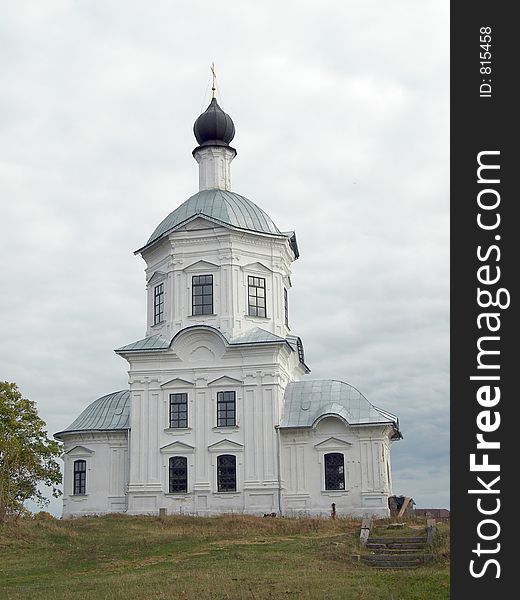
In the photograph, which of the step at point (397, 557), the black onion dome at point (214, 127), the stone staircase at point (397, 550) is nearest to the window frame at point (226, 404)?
the stone staircase at point (397, 550)

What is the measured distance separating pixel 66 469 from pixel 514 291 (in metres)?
30.8

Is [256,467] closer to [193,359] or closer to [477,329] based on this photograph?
[193,359]

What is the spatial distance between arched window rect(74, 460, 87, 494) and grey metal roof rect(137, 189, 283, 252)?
32.2ft

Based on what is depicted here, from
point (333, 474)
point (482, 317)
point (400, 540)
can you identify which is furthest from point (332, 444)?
point (482, 317)

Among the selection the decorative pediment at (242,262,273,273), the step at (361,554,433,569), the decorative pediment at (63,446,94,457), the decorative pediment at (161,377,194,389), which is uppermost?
the decorative pediment at (242,262,273,273)

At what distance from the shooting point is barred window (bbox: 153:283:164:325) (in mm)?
38969

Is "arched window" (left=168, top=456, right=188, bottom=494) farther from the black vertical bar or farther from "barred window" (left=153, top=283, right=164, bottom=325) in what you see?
the black vertical bar

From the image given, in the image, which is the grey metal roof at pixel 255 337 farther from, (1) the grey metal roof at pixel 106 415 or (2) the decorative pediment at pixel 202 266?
(1) the grey metal roof at pixel 106 415

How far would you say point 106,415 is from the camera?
39125mm

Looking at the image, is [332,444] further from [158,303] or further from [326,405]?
[158,303]

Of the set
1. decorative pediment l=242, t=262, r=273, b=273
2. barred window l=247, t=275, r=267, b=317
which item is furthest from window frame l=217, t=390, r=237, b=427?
decorative pediment l=242, t=262, r=273, b=273

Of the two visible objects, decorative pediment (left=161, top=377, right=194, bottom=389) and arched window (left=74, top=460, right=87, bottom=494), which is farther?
arched window (left=74, top=460, right=87, bottom=494)

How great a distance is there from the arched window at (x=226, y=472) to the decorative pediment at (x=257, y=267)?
→ 308 inches

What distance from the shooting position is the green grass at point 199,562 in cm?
1806
